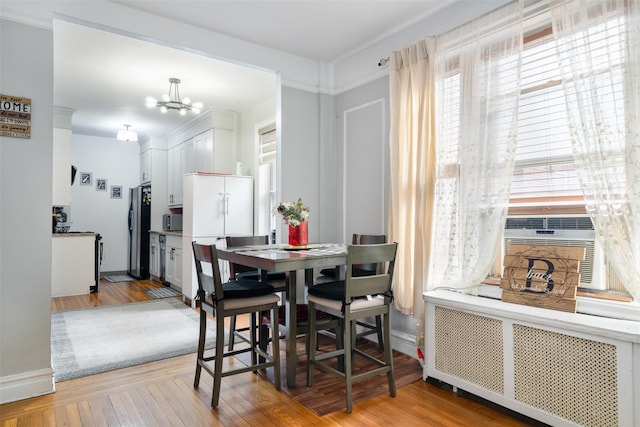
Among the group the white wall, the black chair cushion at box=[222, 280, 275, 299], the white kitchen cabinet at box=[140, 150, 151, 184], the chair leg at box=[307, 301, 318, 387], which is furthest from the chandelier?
the white wall

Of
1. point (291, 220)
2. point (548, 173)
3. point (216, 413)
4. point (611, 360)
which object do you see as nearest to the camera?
point (611, 360)

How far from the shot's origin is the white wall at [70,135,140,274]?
7570 mm

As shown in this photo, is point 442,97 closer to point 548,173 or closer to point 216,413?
point 548,173

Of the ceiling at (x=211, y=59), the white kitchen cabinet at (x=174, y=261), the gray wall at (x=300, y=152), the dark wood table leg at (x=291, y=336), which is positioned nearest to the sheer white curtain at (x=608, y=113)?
the ceiling at (x=211, y=59)

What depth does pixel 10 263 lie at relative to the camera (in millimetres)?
2564

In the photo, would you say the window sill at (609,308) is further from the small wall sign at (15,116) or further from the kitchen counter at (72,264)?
the kitchen counter at (72,264)

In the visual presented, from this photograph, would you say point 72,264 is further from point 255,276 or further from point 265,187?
point 255,276

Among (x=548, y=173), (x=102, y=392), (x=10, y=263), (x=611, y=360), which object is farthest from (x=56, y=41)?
(x=611, y=360)

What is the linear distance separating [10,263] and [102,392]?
1.05 metres

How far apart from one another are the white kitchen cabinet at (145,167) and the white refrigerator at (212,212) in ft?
8.68

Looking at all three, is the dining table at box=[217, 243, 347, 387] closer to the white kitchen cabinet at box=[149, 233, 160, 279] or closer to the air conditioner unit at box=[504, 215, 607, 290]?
the air conditioner unit at box=[504, 215, 607, 290]

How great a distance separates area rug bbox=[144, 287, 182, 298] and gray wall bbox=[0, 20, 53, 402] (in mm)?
3213

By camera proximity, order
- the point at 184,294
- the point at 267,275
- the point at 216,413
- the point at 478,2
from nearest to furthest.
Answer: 1. the point at 216,413
2. the point at 478,2
3. the point at 267,275
4. the point at 184,294

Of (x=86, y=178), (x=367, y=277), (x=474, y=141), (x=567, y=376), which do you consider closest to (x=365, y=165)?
(x=474, y=141)
